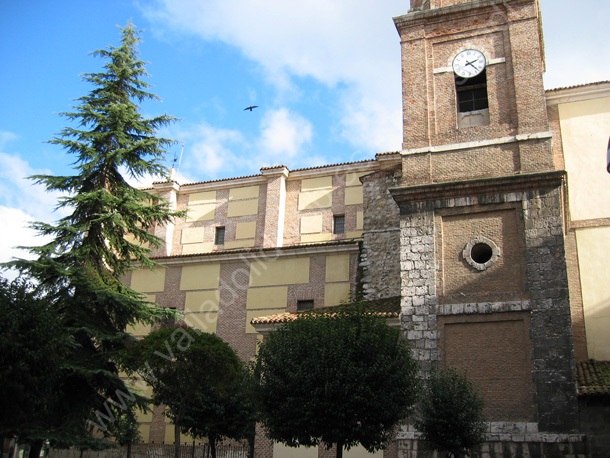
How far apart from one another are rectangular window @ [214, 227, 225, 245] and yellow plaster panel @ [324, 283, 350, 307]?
301 inches

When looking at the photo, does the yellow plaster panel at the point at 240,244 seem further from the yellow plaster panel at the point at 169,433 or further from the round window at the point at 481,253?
the round window at the point at 481,253

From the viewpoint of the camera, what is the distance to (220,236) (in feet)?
95.5

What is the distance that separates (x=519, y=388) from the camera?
561 inches

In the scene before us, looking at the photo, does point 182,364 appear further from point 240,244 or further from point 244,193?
point 244,193

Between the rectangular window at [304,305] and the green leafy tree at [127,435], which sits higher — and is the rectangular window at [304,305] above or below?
above

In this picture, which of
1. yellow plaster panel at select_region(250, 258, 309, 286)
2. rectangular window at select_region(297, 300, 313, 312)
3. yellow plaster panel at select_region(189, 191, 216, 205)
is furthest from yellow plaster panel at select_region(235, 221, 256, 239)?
rectangular window at select_region(297, 300, 313, 312)

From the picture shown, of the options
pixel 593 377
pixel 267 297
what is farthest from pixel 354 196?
pixel 593 377

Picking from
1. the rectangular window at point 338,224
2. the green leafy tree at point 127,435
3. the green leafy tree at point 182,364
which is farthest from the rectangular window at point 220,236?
the green leafy tree at point 182,364

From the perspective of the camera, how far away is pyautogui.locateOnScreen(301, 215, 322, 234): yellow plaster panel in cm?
2746

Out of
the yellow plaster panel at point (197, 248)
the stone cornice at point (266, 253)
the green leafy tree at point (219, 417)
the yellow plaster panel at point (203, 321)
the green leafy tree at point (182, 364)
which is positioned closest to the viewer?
the green leafy tree at point (182, 364)

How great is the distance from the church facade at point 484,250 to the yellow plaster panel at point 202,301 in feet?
0.18

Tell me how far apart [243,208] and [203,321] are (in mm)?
6545

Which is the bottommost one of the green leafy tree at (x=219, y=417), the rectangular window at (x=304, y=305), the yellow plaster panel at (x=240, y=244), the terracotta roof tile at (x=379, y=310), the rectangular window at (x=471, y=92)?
the green leafy tree at (x=219, y=417)

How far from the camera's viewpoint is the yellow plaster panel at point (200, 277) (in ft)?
81.9
